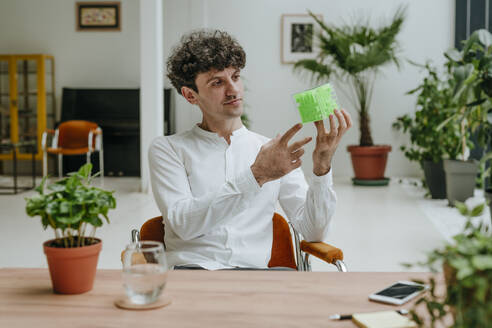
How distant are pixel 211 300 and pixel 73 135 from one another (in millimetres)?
6956

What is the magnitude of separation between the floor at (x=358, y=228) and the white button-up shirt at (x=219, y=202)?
140 cm

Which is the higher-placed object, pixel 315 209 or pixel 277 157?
pixel 277 157

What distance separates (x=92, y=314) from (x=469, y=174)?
5.15 metres

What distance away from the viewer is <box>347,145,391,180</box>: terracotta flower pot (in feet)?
24.4

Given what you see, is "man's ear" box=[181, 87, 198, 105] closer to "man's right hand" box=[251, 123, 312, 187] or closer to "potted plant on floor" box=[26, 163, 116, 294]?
"man's right hand" box=[251, 123, 312, 187]

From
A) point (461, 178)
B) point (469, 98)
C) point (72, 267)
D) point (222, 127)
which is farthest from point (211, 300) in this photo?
point (461, 178)

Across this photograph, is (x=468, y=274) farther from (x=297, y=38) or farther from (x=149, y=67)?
(x=297, y=38)

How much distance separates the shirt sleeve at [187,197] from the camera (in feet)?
5.46

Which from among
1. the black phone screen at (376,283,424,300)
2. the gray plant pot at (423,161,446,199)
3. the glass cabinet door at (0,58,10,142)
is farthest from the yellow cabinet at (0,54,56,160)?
the black phone screen at (376,283,424,300)

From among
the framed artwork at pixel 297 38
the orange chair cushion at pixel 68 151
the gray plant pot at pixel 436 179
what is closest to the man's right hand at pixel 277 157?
the gray plant pot at pixel 436 179

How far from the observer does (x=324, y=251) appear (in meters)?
1.73

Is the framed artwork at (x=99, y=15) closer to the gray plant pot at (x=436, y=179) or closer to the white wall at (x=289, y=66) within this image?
the white wall at (x=289, y=66)

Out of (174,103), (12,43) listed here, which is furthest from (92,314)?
(12,43)

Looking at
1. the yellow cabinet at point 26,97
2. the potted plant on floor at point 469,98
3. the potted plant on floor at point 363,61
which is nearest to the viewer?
the potted plant on floor at point 469,98
